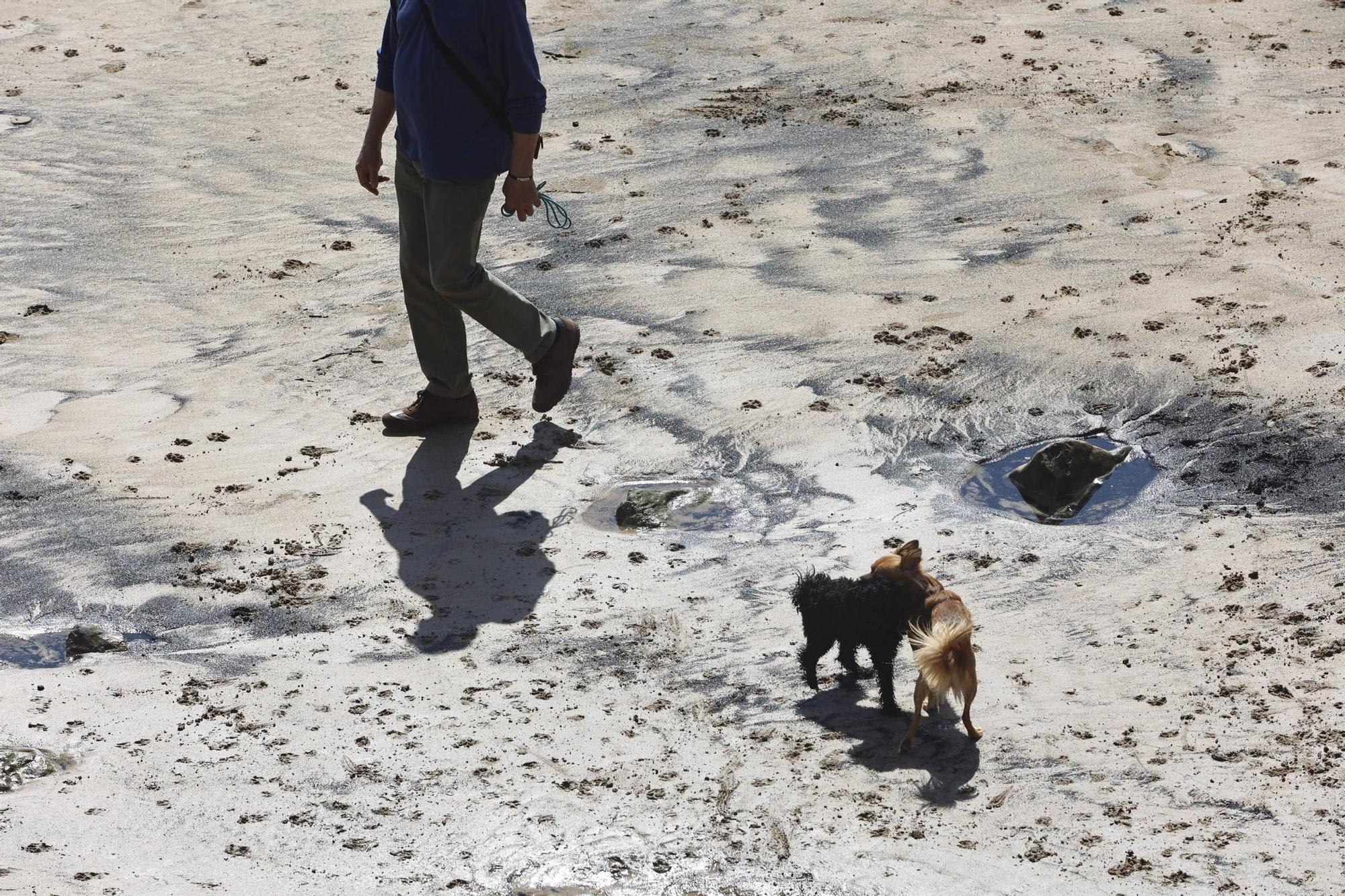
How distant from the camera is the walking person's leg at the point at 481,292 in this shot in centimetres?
463

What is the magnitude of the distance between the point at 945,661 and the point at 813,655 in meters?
0.45

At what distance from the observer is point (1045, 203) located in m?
6.64

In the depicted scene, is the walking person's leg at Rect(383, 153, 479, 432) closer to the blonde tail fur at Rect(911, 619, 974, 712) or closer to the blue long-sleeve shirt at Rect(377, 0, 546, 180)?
the blue long-sleeve shirt at Rect(377, 0, 546, 180)

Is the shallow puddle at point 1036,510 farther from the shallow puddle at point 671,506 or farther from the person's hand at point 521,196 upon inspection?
the person's hand at point 521,196

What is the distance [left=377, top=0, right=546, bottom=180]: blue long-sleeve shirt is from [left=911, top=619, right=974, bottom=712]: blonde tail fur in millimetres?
2119

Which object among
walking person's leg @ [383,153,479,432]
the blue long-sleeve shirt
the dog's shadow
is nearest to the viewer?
the dog's shadow

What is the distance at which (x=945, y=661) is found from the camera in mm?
3385

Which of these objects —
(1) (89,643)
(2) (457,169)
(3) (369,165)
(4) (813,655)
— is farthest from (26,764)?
(3) (369,165)

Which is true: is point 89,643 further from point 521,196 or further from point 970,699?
point 970,699

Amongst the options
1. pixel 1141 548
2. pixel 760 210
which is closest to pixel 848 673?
pixel 1141 548

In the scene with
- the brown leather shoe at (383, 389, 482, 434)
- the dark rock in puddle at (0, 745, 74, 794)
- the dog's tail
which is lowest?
the dark rock in puddle at (0, 745, 74, 794)

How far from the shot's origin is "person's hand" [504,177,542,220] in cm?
454

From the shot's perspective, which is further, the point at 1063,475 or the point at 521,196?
the point at 1063,475

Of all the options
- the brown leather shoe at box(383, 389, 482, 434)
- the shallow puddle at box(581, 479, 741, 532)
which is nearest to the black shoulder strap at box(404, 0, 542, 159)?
the brown leather shoe at box(383, 389, 482, 434)
